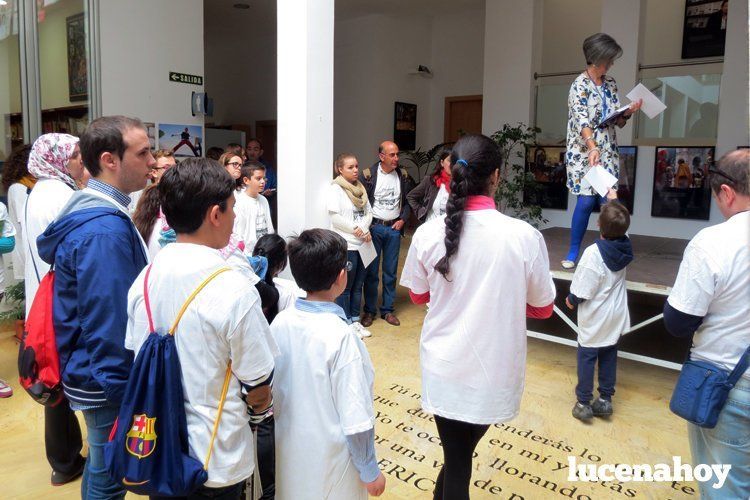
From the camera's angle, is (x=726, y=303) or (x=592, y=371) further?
(x=592, y=371)

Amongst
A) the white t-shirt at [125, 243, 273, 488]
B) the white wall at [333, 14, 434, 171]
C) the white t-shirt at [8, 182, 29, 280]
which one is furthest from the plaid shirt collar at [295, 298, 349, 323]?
the white wall at [333, 14, 434, 171]

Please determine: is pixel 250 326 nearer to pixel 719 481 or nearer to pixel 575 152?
pixel 719 481

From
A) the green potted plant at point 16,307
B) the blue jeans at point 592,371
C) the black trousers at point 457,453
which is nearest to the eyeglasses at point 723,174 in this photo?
the black trousers at point 457,453

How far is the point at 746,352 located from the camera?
165 cm

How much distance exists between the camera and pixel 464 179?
1776mm

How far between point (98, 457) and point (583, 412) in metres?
2.71

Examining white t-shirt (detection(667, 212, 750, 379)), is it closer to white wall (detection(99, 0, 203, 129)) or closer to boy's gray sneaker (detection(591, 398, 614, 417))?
boy's gray sneaker (detection(591, 398, 614, 417))

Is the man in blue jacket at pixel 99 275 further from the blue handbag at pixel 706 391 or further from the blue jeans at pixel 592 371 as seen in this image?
the blue jeans at pixel 592 371

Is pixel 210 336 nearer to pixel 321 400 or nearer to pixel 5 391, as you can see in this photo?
pixel 321 400

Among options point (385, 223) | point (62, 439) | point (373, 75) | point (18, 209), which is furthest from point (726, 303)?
point (373, 75)

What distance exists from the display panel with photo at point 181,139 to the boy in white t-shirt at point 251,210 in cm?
249

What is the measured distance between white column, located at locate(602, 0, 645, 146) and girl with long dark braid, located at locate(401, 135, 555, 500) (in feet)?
23.1

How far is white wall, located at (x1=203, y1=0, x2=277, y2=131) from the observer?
11.1 metres

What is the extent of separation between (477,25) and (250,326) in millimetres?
10776
